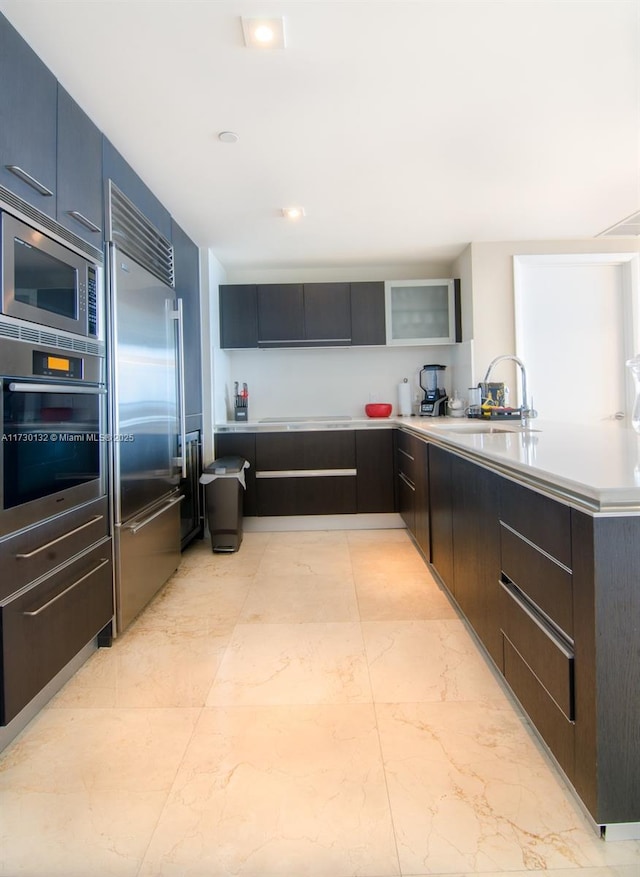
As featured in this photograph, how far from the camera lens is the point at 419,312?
4215mm

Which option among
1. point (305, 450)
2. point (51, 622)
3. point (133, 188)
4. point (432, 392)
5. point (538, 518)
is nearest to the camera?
point (538, 518)

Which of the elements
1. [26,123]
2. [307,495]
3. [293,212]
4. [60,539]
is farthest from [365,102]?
[307,495]

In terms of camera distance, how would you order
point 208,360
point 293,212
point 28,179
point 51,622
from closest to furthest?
point 28,179 < point 51,622 < point 293,212 < point 208,360

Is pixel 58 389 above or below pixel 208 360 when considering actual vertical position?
below

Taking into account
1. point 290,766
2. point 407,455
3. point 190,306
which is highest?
point 190,306

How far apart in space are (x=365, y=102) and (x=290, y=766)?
2.50 m

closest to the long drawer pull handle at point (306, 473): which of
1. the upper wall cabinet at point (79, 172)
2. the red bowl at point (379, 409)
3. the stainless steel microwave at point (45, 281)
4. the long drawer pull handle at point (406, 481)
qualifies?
the long drawer pull handle at point (406, 481)

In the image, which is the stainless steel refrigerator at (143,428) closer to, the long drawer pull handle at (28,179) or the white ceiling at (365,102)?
the long drawer pull handle at (28,179)

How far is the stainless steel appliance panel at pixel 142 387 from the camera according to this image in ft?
6.89

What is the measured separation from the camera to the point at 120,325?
6.91ft

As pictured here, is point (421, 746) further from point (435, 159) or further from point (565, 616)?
point (435, 159)

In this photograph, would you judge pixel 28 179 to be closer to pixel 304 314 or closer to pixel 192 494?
pixel 192 494

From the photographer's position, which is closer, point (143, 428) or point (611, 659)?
point (611, 659)

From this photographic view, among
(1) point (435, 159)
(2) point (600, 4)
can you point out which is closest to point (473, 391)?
(1) point (435, 159)
